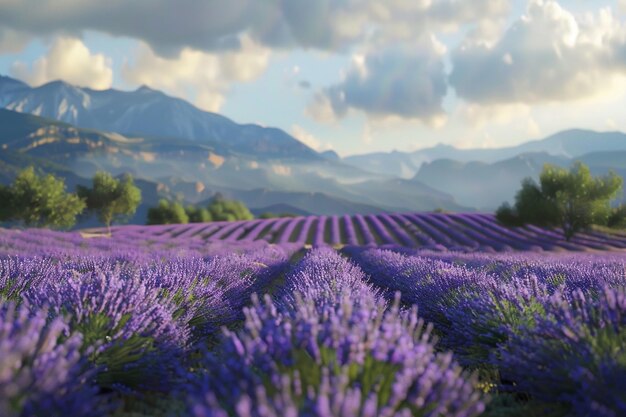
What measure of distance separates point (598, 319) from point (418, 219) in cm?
3520

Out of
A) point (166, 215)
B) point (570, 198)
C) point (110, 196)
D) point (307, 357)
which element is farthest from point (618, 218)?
point (166, 215)

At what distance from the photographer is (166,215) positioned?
52.4m

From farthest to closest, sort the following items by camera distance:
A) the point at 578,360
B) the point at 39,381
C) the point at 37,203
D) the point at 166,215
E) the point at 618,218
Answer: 1. the point at 166,215
2. the point at 37,203
3. the point at 618,218
4. the point at 578,360
5. the point at 39,381

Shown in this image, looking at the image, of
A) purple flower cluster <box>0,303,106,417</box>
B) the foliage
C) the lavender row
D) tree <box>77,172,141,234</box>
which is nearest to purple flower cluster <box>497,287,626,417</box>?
the lavender row

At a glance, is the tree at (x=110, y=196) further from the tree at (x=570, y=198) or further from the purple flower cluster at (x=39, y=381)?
the purple flower cluster at (x=39, y=381)

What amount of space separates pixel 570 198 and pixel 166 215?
1751 inches

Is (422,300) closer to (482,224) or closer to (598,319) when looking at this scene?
(598,319)

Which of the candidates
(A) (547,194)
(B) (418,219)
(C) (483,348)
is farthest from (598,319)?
(B) (418,219)

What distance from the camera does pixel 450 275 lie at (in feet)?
19.7

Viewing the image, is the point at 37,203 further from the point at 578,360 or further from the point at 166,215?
the point at 578,360

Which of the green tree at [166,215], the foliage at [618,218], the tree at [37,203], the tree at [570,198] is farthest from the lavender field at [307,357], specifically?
the green tree at [166,215]

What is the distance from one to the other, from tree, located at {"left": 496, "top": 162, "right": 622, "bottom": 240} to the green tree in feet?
131

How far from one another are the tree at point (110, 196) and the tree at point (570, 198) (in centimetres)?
3203

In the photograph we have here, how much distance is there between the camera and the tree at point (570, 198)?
25.2 m
